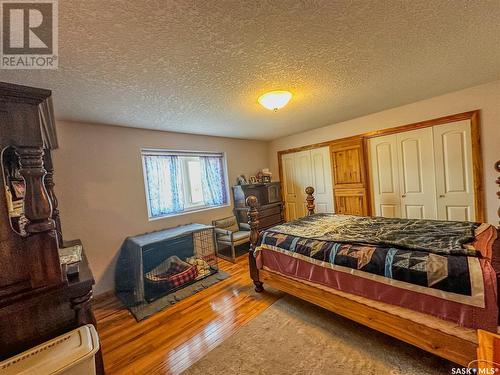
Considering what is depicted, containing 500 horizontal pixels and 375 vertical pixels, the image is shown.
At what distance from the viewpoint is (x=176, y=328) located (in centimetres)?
211

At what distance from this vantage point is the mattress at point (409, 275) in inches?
49.2

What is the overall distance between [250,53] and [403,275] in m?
1.93

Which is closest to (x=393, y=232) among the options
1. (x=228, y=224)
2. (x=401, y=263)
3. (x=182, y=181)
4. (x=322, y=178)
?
(x=401, y=263)

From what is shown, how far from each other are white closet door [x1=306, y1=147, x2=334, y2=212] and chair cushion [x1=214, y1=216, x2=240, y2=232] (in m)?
1.83

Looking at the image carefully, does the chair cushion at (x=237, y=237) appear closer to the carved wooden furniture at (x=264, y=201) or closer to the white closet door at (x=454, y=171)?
the carved wooden furniture at (x=264, y=201)

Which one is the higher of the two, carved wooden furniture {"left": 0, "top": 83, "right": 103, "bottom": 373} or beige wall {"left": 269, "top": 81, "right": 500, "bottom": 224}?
beige wall {"left": 269, "top": 81, "right": 500, "bottom": 224}

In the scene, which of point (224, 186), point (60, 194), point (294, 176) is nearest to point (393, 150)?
point (294, 176)

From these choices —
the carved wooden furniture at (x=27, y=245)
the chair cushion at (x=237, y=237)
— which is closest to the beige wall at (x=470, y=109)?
the chair cushion at (x=237, y=237)

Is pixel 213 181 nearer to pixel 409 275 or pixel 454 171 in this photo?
pixel 409 275

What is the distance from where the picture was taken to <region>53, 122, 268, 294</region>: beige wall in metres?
2.65

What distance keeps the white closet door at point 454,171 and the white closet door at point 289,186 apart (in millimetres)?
2543

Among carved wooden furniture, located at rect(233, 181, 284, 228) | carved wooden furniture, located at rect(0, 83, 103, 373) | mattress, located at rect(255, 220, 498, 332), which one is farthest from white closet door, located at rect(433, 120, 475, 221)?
carved wooden furniture, located at rect(0, 83, 103, 373)

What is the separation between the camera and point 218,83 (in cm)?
206

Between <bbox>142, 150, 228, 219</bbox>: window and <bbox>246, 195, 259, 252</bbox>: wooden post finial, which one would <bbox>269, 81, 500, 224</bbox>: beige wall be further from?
<bbox>142, 150, 228, 219</bbox>: window
